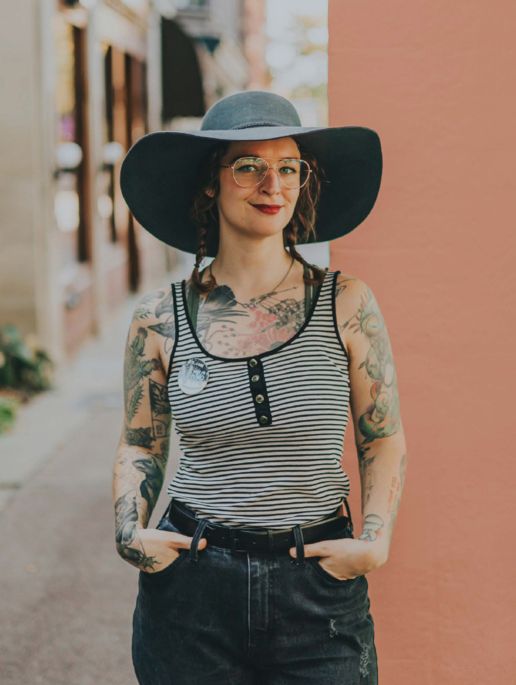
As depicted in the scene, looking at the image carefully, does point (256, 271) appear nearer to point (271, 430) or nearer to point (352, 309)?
point (352, 309)

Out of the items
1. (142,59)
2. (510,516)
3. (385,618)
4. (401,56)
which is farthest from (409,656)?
(142,59)

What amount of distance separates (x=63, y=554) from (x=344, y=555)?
348 cm

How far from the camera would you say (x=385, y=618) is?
2.88 m

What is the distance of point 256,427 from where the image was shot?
209 cm

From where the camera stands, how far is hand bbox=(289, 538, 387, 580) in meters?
2.08

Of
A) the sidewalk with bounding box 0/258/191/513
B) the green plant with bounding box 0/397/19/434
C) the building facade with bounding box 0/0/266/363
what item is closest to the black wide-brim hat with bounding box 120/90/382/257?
the sidewalk with bounding box 0/258/191/513

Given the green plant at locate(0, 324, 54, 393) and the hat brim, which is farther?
the green plant at locate(0, 324, 54, 393)

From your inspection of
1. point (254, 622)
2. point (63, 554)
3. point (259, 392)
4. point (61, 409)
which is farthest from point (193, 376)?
point (61, 409)

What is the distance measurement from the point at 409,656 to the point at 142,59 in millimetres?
14806

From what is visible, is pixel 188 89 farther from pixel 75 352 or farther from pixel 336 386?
pixel 336 386

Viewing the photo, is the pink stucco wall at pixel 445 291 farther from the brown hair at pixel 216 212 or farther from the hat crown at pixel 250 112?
the hat crown at pixel 250 112

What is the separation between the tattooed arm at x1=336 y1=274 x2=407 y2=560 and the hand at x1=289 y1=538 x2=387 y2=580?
0.09 feet

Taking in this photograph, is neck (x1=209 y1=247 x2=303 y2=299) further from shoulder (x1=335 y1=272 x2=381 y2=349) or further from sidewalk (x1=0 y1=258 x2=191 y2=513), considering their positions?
sidewalk (x1=0 y1=258 x2=191 y2=513)

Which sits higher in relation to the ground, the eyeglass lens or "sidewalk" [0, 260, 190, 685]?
the eyeglass lens
